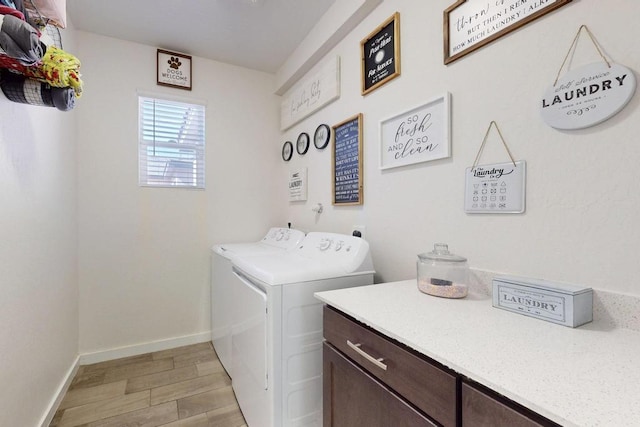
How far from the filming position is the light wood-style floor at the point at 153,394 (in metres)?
1.65

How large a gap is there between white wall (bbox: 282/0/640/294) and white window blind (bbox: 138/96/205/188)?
1.68m

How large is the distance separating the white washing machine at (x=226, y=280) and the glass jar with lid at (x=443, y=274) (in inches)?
43.0

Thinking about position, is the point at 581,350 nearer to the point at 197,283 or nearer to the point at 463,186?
the point at 463,186

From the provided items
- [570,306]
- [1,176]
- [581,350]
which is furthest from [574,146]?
[1,176]

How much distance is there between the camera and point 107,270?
91.3 inches

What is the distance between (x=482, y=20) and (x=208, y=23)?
187cm

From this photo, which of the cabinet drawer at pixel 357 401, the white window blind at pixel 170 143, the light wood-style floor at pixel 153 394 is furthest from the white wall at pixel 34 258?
the cabinet drawer at pixel 357 401

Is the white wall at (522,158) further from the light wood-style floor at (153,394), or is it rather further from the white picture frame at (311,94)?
the light wood-style floor at (153,394)

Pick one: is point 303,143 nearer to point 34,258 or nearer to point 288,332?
point 288,332

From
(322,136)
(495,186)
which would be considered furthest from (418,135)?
(322,136)

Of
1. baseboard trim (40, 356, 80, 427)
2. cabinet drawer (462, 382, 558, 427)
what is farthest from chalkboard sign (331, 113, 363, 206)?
baseboard trim (40, 356, 80, 427)

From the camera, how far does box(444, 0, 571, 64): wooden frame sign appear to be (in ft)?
3.24

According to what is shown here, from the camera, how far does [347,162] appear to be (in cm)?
193

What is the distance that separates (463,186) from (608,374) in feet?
2.58
